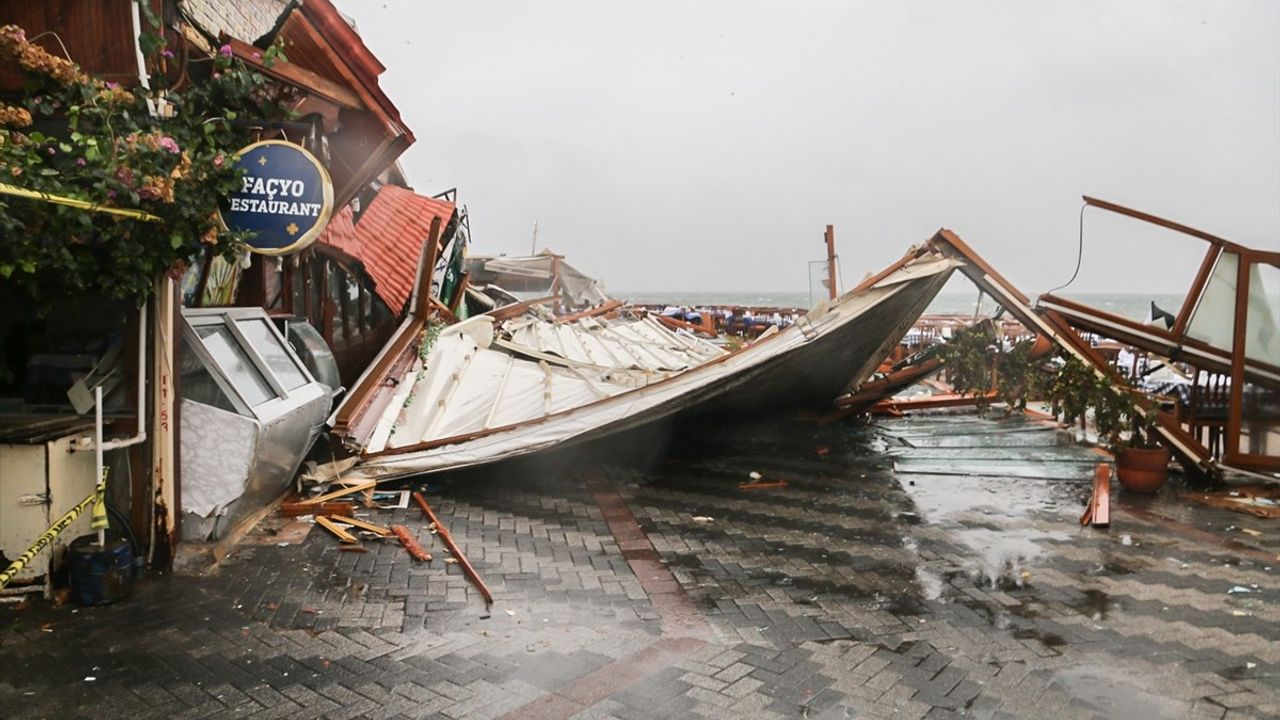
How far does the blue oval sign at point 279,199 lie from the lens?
5.29 m

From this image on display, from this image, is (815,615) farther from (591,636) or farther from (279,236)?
(279,236)

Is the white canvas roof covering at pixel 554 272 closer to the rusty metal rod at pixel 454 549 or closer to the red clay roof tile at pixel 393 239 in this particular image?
the red clay roof tile at pixel 393 239

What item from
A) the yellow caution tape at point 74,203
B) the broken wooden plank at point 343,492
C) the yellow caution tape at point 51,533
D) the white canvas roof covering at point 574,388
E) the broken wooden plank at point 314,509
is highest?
the yellow caution tape at point 74,203

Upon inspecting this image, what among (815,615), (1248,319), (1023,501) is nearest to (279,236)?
(815,615)

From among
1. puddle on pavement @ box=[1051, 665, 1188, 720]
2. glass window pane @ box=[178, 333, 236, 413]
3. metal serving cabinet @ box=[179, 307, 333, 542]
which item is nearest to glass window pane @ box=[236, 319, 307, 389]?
metal serving cabinet @ box=[179, 307, 333, 542]

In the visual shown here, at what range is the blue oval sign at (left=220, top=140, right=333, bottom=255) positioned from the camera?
5.29m

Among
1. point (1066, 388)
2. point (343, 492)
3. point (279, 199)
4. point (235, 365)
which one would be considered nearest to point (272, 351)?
point (235, 365)

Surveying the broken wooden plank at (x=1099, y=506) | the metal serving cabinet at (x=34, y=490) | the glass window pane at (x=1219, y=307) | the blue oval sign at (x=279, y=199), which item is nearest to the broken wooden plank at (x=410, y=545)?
the metal serving cabinet at (x=34, y=490)

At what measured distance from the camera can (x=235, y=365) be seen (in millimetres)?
6215

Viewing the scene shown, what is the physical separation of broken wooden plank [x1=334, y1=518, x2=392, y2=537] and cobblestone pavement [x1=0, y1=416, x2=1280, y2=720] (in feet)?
0.68

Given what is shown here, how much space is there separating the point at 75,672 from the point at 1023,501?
739 centimetres

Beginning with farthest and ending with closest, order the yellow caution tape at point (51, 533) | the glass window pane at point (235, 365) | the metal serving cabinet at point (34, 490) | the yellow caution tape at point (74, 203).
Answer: the glass window pane at point (235, 365) < the metal serving cabinet at point (34, 490) < the yellow caution tape at point (51, 533) < the yellow caution tape at point (74, 203)

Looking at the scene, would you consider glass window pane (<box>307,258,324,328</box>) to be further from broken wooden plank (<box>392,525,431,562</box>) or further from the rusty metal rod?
broken wooden plank (<box>392,525,431,562</box>)

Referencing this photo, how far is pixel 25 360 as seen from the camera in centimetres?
536
